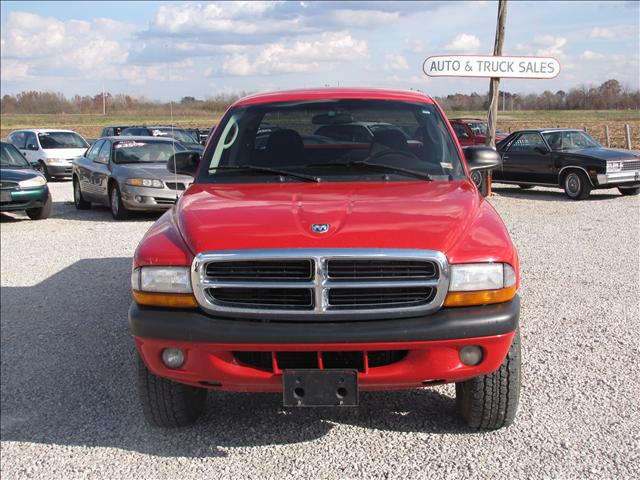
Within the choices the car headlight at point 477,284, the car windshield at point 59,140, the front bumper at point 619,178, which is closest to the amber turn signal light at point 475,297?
the car headlight at point 477,284

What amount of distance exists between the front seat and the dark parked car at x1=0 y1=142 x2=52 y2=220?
31.5 ft

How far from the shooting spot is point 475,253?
134 inches

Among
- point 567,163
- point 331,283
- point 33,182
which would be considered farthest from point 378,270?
point 567,163

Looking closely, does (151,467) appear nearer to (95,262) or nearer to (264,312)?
(264,312)

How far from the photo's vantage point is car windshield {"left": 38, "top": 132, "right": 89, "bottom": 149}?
2280 cm

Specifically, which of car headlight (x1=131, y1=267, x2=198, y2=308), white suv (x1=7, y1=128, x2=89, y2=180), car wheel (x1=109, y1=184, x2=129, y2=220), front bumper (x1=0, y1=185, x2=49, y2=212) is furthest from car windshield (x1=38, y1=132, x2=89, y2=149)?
car headlight (x1=131, y1=267, x2=198, y2=308)

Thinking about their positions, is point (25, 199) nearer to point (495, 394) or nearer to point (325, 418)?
point (325, 418)

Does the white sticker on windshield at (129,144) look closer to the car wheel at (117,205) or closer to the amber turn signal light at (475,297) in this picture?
the car wheel at (117,205)

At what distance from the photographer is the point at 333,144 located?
15.8 ft

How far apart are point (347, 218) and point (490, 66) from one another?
11.0 m

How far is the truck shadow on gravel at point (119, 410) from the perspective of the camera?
12.9 feet

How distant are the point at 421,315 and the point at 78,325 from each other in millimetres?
3791

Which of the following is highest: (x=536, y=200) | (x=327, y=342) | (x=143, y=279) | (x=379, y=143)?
(x=379, y=143)

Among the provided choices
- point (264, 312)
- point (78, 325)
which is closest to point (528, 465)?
point (264, 312)
